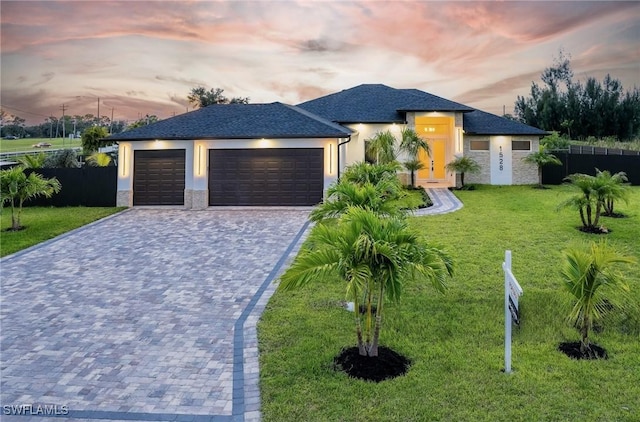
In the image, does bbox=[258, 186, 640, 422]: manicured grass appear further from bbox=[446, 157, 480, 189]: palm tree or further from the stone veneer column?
the stone veneer column

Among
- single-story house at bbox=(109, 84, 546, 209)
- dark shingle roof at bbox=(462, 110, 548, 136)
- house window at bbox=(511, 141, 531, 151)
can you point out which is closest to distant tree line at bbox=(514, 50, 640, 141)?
dark shingle roof at bbox=(462, 110, 548, 136)

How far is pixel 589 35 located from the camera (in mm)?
28375

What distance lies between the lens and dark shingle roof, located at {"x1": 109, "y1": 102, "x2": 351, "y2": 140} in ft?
54.3

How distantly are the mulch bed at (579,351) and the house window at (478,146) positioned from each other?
18.4 meters

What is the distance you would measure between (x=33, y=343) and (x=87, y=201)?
14.0 m

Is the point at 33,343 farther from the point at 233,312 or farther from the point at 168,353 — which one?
the point at 233,312

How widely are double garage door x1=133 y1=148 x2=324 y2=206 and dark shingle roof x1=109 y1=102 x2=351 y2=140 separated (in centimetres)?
70

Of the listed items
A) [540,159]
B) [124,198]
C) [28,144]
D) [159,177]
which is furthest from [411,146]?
[28,144]

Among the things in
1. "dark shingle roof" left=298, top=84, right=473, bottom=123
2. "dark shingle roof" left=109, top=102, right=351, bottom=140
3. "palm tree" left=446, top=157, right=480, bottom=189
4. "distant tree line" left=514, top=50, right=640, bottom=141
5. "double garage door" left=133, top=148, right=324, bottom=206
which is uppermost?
"distant tree line" left=514, top=50, right=640, bottom=141

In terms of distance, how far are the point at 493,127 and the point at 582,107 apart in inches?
895

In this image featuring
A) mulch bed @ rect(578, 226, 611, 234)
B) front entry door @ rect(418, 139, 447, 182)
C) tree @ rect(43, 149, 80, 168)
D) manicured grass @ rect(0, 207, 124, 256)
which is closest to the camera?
mulch bed @ rect(578, 226, 611, 234)

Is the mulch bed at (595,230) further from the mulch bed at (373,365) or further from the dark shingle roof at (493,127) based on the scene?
the dark shingle roof at (493,127)

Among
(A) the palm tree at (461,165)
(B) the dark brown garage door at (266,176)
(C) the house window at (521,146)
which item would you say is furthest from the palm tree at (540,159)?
(B) the dark brown garage door at (266,176)

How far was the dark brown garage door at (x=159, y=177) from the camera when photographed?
17250 millimetres
